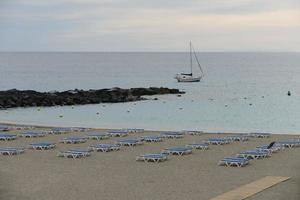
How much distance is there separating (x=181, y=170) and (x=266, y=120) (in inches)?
1183

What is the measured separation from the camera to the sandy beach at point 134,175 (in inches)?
510

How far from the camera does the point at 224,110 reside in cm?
5325

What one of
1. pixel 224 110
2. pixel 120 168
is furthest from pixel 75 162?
pixel 224 110

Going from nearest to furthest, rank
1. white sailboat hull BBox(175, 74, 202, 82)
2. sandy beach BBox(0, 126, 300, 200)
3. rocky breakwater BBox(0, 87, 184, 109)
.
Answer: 1. sandy beach BBox(0, 126, 300, 200)
2. rocky breakwater BBox(0, 87, 184, 109)
3. white sailboat hull BBox(175, 74, 202, 82)

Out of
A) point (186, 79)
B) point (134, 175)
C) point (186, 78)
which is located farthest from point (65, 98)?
point (134, 175)

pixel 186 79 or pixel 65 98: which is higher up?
pixel 186 79

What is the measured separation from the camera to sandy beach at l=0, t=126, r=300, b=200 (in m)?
13.0

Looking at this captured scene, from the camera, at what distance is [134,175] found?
15.5m

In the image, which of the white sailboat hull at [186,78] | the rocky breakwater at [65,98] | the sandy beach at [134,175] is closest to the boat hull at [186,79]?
the white sailboat hull at [186,78]

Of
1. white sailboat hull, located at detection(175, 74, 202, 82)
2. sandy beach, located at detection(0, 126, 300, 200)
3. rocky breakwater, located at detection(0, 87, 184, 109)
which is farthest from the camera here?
white sailboat hull, located at detection(175, 74, 202, 82)

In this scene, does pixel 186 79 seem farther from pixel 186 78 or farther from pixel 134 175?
pixel 134 175

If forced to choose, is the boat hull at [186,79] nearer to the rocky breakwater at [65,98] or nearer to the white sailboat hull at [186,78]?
the white sailboat hull at [186,78]

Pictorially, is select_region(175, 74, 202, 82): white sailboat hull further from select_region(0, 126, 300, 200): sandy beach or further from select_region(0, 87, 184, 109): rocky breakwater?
select_region(0, 126, 300, 200): sandy beach

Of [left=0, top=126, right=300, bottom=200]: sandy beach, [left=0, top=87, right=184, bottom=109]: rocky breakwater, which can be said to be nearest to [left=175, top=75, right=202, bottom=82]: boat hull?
[left=0, top=87, right=184, bottom=109]: rocky breakwater
